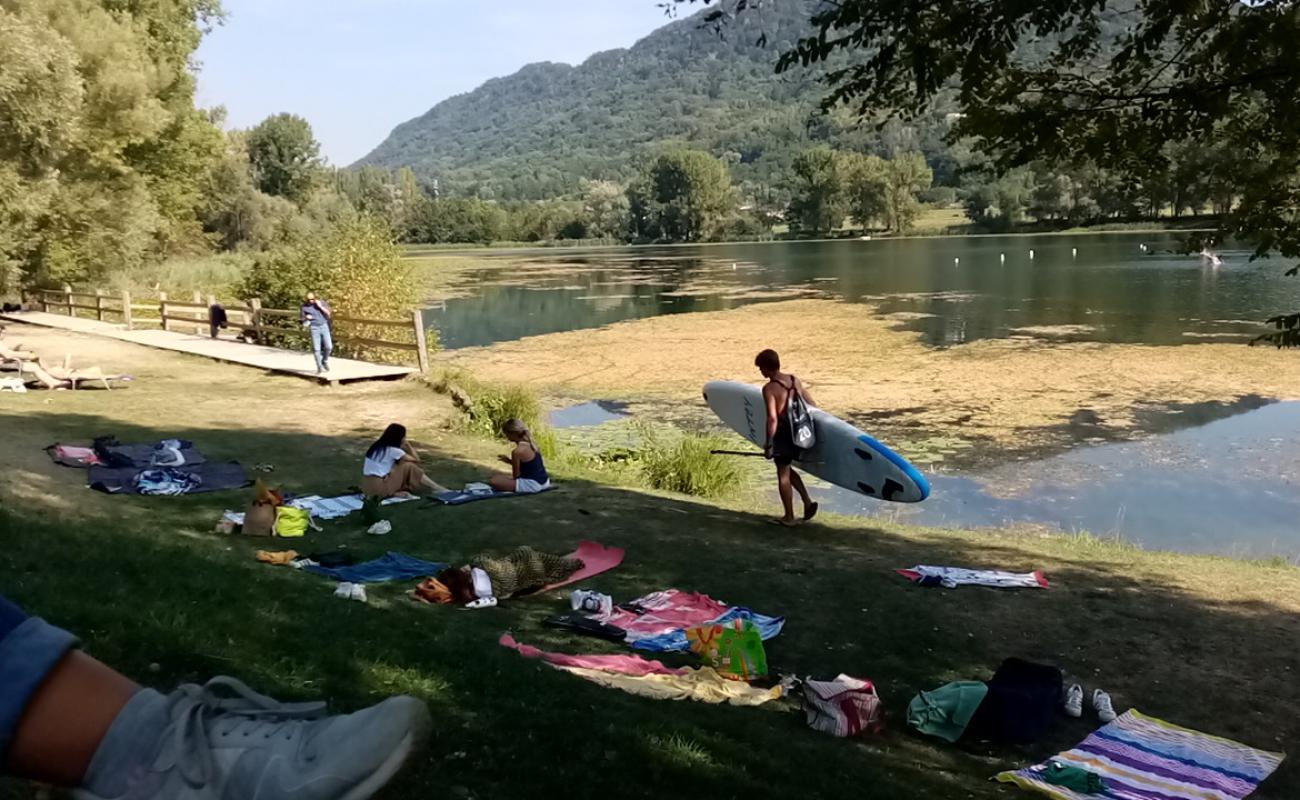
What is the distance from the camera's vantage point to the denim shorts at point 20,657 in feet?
4.70

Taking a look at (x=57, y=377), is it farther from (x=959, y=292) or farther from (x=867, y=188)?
(x=867, y=188)

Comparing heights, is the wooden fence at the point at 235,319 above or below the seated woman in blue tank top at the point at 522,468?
above

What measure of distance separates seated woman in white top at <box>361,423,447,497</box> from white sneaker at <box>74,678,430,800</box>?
287 inches

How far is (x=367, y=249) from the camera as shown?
21359 millimetres

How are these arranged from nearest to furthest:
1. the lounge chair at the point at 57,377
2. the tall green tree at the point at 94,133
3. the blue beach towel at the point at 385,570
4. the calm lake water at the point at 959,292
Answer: the blue beach towel at the point at 385,570
the lounge chair at the point at 57,377
the tall green tree at the point at 94,133
the calm lake water at the point at 959,292

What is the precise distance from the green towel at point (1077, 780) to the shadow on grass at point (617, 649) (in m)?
0.30

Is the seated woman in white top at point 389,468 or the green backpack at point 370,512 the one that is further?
the seated woman in white top at point 389,468

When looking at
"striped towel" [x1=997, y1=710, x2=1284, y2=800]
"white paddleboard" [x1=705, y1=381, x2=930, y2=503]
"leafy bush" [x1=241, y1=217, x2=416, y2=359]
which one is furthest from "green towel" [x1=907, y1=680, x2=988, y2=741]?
"leafy bush" [x1=241, y1=217, x2=416, y2=359]

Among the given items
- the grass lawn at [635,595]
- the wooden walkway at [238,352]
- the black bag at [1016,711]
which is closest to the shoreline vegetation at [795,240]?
the wooden walkway at [238,352]

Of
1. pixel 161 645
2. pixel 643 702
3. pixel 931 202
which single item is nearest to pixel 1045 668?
pixel 643 702

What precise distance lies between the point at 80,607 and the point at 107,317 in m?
28.2

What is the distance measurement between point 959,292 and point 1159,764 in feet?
127

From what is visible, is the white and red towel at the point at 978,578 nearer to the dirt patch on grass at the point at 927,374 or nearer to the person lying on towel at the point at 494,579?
the person lying on towel at the point at 494,579

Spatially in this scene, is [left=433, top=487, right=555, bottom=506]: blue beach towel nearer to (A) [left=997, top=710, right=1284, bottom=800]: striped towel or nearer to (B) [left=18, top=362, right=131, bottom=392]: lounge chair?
(A) [left=997, top=710, right=1284, bottom=800]: striped towel
